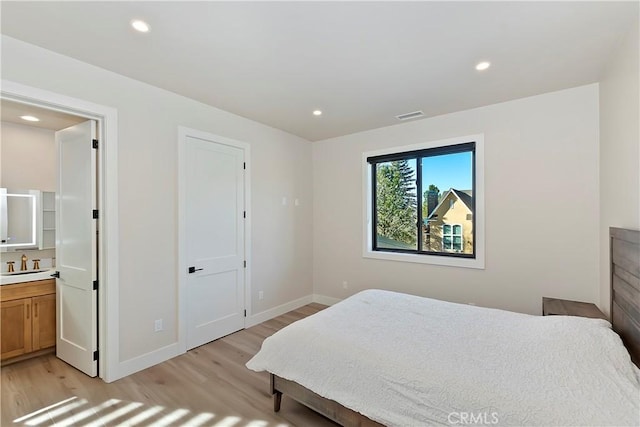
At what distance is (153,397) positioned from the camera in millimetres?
2262

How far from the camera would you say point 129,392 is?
2316 mm

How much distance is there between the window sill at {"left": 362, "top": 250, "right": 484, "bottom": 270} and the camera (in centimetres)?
335

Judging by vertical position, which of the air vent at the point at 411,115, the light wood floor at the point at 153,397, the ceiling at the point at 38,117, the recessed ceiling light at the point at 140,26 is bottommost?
the light wood floor at the point at 153,397

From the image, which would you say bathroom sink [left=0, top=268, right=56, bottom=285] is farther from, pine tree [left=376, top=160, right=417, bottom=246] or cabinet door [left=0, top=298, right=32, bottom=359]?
pine tree [left=376, top=160, right=417, bottom=246]

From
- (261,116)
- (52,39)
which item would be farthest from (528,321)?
(52,39)

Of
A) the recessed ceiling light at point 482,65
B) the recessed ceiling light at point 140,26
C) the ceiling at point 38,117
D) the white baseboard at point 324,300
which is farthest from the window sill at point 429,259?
the ceiling at point 38,117

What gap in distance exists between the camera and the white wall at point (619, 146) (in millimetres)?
1845

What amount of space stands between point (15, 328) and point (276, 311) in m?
2.71

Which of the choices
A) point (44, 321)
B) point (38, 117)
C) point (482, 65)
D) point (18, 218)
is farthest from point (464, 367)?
point (18, 218)

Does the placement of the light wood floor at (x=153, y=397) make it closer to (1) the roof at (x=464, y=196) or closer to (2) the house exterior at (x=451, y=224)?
(2) the house exterior at (x=451, y=224)

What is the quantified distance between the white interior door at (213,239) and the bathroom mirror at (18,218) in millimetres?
1873

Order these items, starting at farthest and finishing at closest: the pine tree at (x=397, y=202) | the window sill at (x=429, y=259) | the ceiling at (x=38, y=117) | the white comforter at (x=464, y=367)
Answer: the pine tree at (x=397, y=202) → the window sill at (x=429, y=259) → the ceiling at (x=38, y=117) → the white comforter at (x=464, y=367)

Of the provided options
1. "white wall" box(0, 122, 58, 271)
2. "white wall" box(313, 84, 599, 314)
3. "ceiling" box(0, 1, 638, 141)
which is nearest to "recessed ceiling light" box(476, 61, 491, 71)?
"ceiling" box(0, 1, 638, 141)

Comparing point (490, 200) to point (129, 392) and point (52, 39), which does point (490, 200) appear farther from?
point (52, 39)
